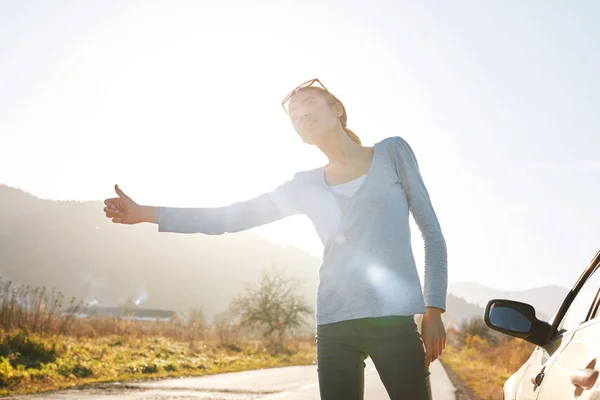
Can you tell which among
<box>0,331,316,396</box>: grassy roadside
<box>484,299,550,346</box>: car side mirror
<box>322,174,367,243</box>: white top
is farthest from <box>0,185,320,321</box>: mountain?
<box>322,174,367,243</box>: white top

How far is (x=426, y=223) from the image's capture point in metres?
2.84

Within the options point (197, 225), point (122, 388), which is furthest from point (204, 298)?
point (197, 225)

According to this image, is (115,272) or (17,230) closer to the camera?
(115,272)

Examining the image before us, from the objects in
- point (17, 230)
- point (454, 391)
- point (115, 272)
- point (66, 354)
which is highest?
point (17, 230)

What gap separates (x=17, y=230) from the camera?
191375 millimetres

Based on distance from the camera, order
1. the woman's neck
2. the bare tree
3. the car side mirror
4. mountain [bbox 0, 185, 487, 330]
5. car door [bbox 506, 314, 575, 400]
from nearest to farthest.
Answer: car door [bbox 506, 314, 575, 400]
the woman's neck
the car side mirror
the bare tree
mountain [bbox 0, 185, 487, 330]

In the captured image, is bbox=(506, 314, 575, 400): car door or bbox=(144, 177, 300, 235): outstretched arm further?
bbox=(144, 177, 300, 235): outstretched arm

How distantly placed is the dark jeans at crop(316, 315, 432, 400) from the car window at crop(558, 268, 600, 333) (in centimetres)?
64

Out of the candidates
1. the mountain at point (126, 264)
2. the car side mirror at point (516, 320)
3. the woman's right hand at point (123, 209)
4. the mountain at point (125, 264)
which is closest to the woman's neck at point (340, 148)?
the woman's right hand at point (123, 209)

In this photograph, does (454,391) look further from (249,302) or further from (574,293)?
(249,302)

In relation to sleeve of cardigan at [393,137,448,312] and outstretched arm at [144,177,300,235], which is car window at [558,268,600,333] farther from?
outstretched arm at [144,177,300,235]

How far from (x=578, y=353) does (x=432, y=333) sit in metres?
0.51

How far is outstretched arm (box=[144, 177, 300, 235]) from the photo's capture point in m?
3.08

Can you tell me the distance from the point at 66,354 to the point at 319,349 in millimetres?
13732
